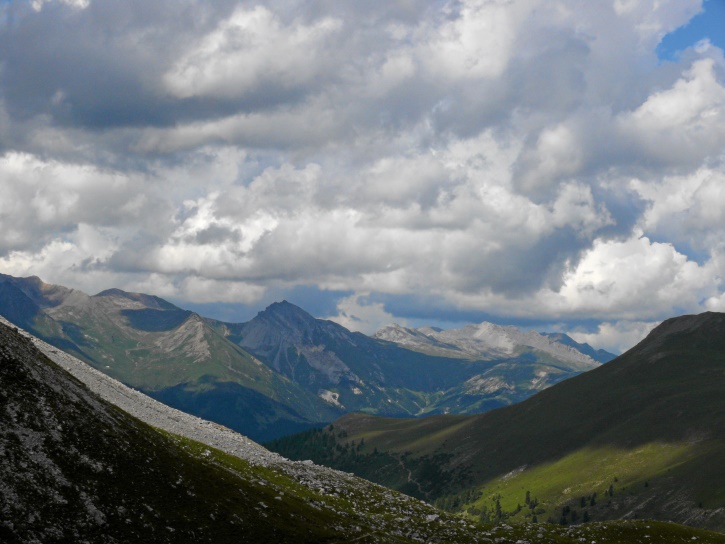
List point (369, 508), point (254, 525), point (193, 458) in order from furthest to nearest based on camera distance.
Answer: point (369, 508) < point (193, 458) < point (254, 525)

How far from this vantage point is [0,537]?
54062 mm

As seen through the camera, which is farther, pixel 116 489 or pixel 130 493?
pixel 130 493

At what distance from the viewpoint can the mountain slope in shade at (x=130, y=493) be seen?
6138 centimetres

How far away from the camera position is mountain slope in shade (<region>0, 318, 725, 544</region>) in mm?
61375

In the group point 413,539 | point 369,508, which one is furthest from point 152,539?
point 369,508

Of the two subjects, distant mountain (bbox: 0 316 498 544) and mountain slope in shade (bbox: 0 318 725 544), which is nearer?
distant mountain (bbox: 0 316 498 544)

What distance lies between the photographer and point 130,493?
229 ft

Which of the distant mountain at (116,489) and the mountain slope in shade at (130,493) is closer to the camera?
the distant mountain at (116,489)

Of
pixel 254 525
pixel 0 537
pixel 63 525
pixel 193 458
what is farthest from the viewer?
pixel 193 458

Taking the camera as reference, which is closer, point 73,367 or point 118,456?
point 118,456

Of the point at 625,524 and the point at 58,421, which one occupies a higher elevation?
the point at 58,421

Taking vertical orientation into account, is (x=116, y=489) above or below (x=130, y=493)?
above

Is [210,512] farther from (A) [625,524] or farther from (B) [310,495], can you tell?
(A) [625,524]

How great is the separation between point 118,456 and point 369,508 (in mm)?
54926
